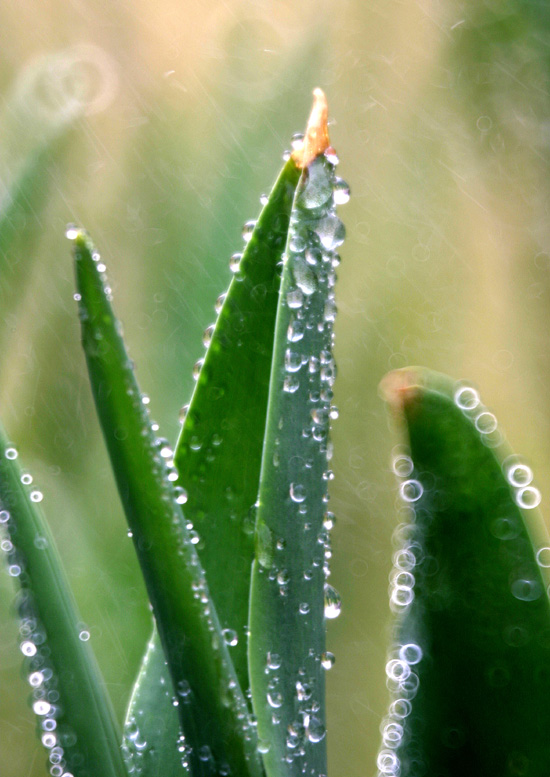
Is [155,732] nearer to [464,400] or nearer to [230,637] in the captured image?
[230,637]

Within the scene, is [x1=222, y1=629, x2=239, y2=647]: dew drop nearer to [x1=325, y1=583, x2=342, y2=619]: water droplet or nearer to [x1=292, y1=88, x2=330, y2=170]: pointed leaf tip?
[x1=325, y1=583, x2=342, y2=619]: water droplet

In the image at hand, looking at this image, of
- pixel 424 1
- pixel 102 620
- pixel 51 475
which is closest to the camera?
pixel 102 620

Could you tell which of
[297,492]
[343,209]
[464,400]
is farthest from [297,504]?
[343,209]

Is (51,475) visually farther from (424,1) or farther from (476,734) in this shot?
(424,1)

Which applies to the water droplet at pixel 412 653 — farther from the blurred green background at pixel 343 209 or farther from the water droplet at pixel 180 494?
the blurred green background at pixel 343 209

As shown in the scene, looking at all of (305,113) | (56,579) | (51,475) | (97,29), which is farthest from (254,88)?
(56,579)

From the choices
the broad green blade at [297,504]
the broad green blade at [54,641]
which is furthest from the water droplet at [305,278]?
the broad green blade at [54,641]
